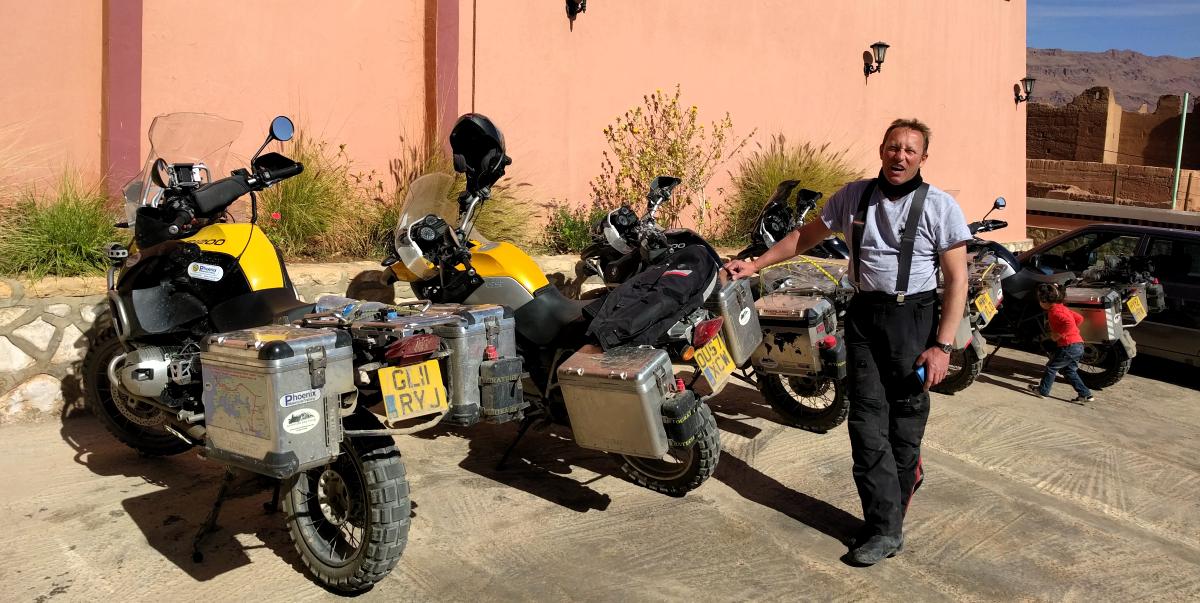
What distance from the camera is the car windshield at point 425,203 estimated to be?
4895 mm

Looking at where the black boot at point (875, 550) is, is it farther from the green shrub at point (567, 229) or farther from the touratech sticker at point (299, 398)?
the green shrub at point (567, 229)

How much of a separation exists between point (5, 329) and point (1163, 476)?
670 cm

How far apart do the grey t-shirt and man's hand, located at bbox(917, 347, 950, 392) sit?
27 centimetres

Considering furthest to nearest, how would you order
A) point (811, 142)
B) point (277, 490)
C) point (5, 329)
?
point (811, 142) < point (5, 329) < point (277, 490)

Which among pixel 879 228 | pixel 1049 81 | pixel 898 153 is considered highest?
pixel 1049 81

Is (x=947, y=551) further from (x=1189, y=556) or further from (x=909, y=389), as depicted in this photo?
(x=1189, y=556)

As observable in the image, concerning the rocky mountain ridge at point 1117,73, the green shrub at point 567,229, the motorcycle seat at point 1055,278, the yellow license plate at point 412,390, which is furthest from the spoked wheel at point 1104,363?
the rocky mountain ridge at point 1117,73

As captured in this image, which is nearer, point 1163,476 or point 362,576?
point 362,576

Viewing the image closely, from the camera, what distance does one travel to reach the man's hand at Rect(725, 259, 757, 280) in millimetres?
4750

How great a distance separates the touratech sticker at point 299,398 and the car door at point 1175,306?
759 centimetres

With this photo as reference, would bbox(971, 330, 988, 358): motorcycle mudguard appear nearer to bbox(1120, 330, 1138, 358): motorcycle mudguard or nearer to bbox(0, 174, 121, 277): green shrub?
bbox(1120, 330, 1138, 358): motorcycle mudguard

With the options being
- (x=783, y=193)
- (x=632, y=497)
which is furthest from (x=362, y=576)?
(x=783, y=193)

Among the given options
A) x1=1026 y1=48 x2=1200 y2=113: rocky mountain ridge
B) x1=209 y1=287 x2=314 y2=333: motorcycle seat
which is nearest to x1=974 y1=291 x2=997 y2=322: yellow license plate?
x1=209 y1=287 x2=314 y2=333: motorcycle seat

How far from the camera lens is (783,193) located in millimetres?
6668
